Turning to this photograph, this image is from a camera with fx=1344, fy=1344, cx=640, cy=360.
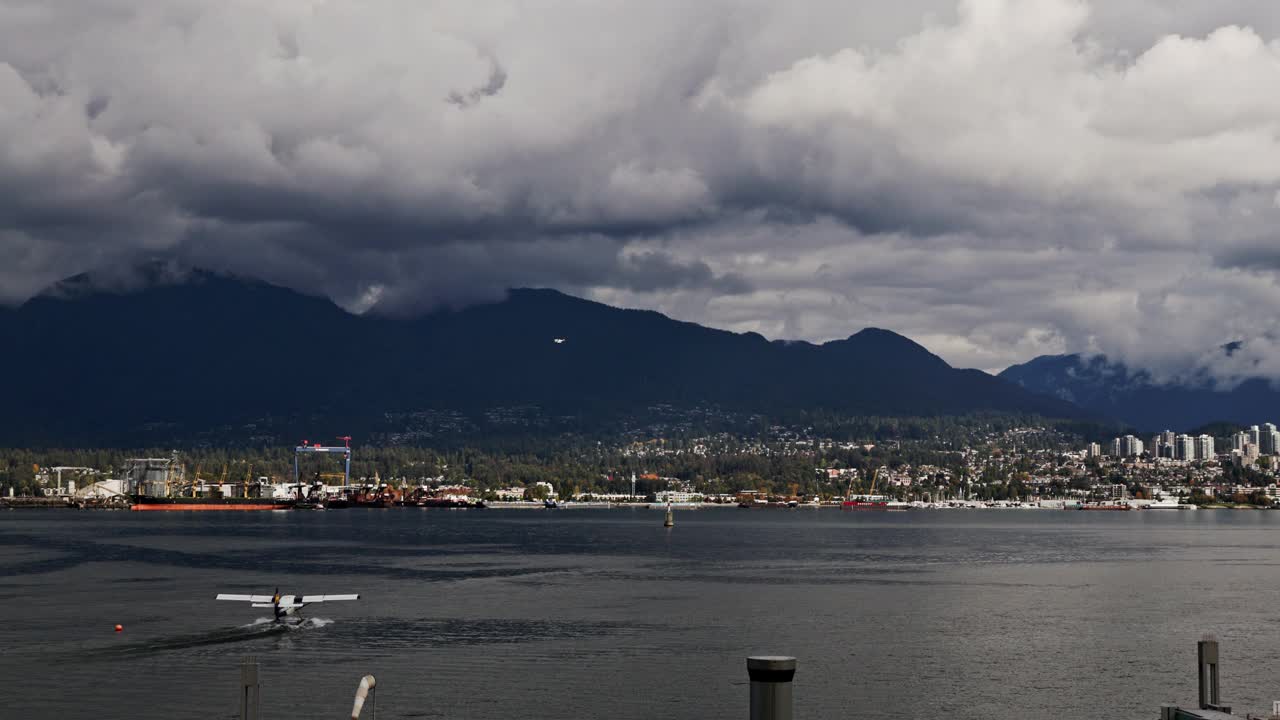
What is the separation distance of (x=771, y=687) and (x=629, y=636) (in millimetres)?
58577

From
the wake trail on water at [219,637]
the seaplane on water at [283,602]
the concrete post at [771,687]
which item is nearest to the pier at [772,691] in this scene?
the concrete post at [771,687]

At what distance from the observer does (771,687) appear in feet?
51.6

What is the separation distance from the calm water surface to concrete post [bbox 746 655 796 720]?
120 feet

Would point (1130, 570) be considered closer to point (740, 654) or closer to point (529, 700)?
point (740, 654)

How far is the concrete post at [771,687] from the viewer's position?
15602mm

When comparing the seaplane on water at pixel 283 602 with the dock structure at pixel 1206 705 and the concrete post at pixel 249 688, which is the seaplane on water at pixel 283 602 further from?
the dock structure at pixel 1206 705

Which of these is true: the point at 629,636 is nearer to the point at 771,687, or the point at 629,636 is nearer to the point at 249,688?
the point at 249,688

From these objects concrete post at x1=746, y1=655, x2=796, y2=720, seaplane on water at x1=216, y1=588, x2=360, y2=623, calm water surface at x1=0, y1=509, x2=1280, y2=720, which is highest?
concrete post at x1=746, y1=655, x2=796, y2=720

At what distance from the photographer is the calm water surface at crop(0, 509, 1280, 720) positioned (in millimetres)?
54562

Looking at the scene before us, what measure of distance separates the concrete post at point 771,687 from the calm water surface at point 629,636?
3651 centimetres

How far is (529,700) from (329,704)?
7.87 m

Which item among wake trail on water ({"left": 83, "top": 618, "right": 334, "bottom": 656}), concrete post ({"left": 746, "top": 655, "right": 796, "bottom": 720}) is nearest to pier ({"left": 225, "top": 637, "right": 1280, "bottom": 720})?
concrete post ({"left": 746, "top": 655, "right": 796, "bottom": 720})

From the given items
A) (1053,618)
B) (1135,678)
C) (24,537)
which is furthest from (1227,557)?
(24,537)

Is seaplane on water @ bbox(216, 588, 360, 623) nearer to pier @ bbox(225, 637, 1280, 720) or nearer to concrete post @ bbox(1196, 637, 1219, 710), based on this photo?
pier @ bbox(225, 637, 1280, 720)
